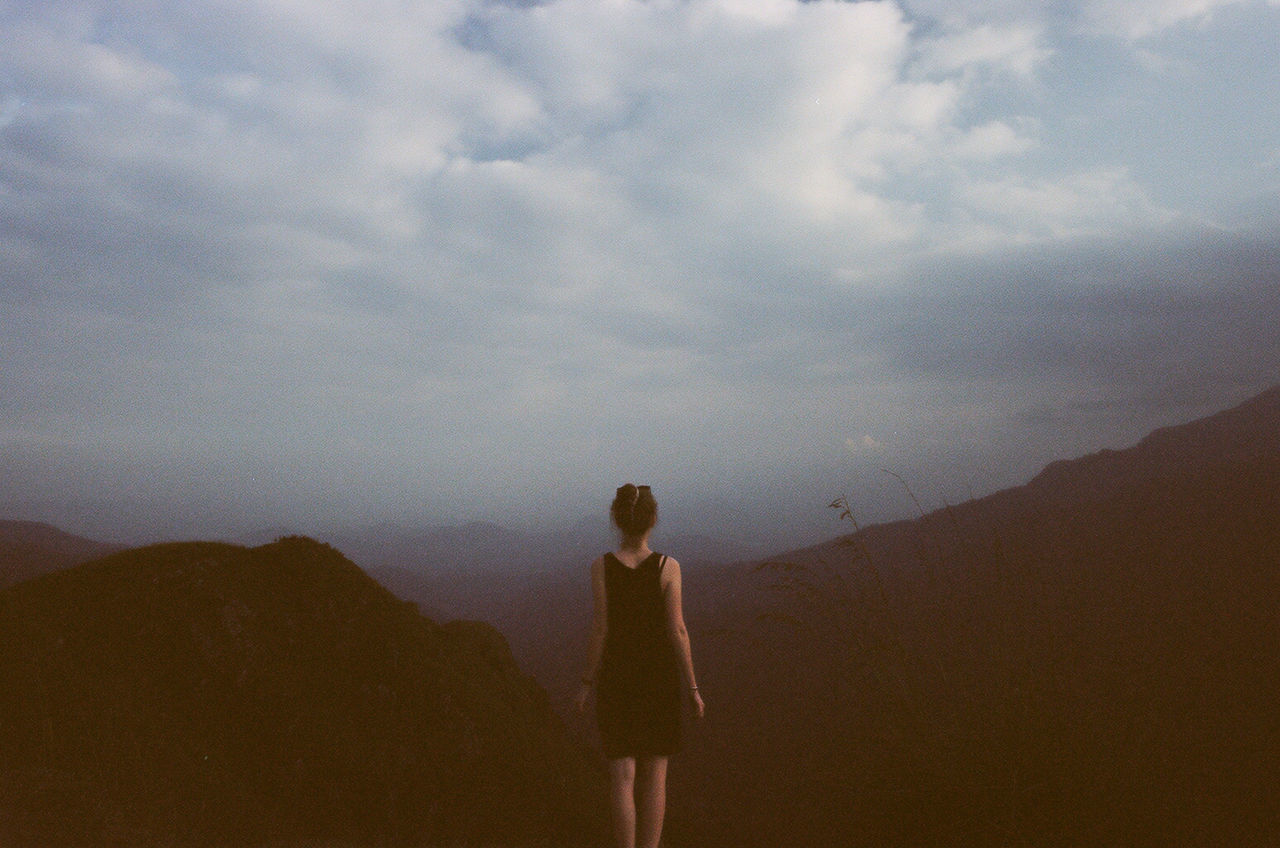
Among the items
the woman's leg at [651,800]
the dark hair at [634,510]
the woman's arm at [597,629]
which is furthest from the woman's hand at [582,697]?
the dark hair at [634,510]

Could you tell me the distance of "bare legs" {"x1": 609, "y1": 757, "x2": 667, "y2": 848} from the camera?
3455 millimetres

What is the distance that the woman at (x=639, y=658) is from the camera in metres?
3.52

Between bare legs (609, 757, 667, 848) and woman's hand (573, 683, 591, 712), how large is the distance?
349mm

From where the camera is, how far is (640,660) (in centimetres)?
360

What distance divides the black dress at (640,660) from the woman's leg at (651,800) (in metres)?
0.07

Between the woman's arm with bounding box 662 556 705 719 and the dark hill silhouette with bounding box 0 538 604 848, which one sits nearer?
the woman's arm with bounding box 662 556 705 719

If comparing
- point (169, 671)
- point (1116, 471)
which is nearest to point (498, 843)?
point (169, 671)

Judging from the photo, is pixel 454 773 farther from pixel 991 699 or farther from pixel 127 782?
pixel 991 699

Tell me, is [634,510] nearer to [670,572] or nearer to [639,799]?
[670,572]

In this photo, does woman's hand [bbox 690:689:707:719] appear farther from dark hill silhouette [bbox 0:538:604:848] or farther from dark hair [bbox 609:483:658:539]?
dark hill silhouette [bbox 0:538:604:848]

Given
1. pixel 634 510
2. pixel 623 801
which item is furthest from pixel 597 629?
pixel 623 801

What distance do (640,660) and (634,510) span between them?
819mm

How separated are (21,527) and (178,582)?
5368 inches

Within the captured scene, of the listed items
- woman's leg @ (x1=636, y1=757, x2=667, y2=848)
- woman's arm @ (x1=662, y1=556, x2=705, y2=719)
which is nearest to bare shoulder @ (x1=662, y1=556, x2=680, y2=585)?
woman's arm @ (x1=662, y1=556, x2=705, y2=719)
